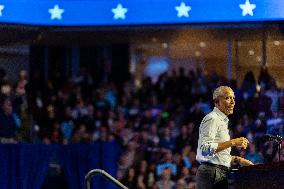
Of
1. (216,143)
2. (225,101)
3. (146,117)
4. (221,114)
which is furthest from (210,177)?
(146,117)

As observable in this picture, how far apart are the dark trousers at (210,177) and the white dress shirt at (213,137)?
68mm

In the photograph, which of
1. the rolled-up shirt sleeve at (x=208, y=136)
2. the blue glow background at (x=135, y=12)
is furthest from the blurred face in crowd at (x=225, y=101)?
the blue glow background at (x=135, y=12)

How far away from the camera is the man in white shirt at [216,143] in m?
8.21

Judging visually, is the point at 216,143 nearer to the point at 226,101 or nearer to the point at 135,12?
the point at 226,101

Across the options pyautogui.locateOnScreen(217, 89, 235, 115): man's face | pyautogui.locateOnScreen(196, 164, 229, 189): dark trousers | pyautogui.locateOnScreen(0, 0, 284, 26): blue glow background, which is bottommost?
pyautogui.locateOnScreen(196, 164, 229, 189): dark trousers

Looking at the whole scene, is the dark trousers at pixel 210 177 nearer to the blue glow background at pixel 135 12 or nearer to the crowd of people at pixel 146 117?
the crowd of people at pixel 146 117

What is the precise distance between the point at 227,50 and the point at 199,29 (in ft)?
5.21

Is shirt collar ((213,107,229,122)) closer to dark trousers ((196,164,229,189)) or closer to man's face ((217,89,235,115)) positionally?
man's face ((217,89,235,115))

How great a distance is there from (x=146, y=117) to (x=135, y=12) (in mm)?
2533

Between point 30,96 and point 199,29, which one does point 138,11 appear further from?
point 30,96

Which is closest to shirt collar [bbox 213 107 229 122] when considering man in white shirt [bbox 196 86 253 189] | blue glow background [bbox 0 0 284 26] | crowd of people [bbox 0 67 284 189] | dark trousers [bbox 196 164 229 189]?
man in white shirt [bbox 196 86 253 189]

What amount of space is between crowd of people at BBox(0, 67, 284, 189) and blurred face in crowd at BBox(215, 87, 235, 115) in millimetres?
5232

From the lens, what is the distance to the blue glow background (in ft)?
45.8

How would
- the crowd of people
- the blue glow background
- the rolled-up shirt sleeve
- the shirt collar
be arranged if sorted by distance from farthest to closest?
the crowd of people → the blue glow background → the shirt collar → the rolled-up shirt sleeve
